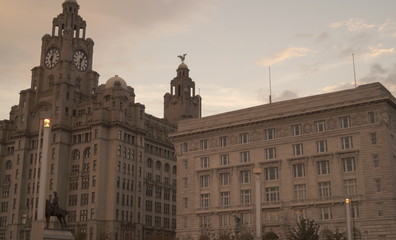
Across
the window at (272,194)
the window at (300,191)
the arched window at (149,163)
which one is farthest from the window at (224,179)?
the arched window at (149,163)

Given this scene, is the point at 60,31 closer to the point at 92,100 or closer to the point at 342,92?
the point at 92,100

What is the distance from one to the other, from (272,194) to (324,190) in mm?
9371

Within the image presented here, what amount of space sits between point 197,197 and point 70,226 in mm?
38624

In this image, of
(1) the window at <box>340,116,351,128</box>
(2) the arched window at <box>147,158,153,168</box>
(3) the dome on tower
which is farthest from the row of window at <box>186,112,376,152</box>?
(3) the dome on tower

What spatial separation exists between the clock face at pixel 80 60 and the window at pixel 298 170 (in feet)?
234

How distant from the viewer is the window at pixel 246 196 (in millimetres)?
90938

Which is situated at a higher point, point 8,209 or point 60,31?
point 60,31

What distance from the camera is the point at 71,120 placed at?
419 ft

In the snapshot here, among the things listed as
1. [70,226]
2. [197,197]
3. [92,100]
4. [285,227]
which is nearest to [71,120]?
[92,100]

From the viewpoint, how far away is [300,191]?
86.4 meters

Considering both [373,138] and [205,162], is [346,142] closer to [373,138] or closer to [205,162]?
[373,138]

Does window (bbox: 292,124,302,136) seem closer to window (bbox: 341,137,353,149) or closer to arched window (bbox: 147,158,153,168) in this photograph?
window (bbox: 341,137,353,149)

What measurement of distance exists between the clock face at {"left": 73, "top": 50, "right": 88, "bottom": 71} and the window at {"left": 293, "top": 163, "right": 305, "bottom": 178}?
71.2 m

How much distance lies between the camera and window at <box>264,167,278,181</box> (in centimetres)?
8956
